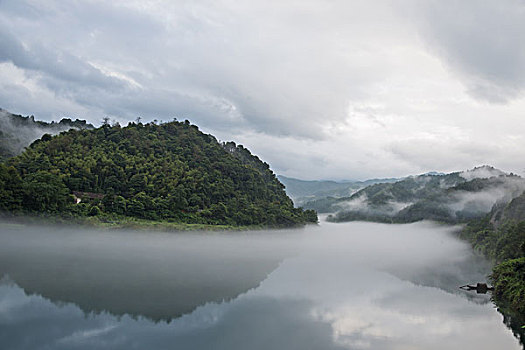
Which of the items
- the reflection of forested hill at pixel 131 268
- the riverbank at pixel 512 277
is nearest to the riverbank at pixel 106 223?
the reflection of forested hill at pixel 131 268

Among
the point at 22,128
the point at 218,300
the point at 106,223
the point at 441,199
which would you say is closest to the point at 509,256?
the point at 218,300

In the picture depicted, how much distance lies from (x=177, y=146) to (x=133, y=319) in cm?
5642

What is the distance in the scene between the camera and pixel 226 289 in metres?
27.8

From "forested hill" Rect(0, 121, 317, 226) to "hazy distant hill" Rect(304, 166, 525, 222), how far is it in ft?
150

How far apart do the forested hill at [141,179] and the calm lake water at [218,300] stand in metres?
5.21

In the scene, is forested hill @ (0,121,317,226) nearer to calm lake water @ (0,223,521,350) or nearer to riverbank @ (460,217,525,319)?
calm lake water @ (0,223,521,350)

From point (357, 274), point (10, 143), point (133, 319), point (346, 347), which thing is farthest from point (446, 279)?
point (10, 143)

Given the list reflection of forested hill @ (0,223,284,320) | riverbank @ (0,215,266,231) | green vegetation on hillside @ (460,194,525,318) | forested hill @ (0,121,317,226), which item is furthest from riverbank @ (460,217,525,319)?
forested hill @ (0,121,317,226)

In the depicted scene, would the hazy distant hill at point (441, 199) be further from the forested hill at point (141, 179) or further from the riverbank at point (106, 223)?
the riverbank at point (106, 223)

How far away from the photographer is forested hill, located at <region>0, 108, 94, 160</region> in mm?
76125

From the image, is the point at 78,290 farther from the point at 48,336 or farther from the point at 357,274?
the point at 357,274

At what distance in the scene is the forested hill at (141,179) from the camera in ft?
158

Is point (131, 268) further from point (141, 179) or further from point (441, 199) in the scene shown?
point (441, 199)

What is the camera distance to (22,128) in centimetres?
8994
